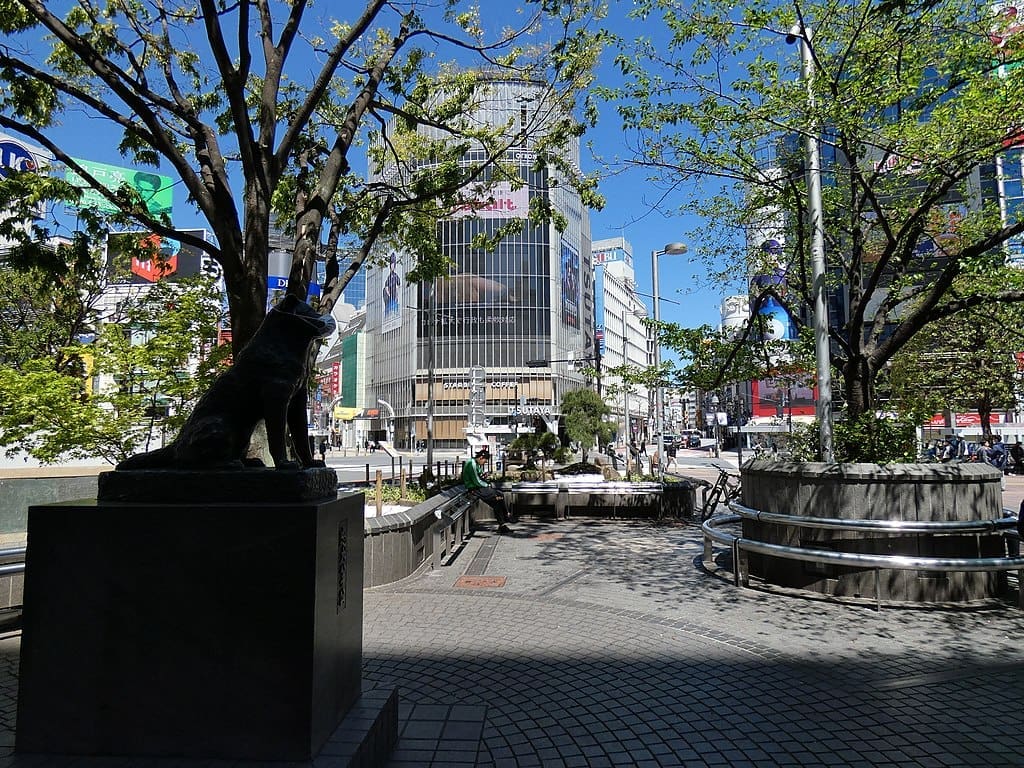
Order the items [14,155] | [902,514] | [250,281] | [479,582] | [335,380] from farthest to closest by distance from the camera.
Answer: [335,380] < [14,155] < [479,582] < [250,281] < [902,514]

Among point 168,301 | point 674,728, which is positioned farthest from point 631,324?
point 674,728

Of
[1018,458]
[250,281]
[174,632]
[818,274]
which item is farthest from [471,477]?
[1018,458]

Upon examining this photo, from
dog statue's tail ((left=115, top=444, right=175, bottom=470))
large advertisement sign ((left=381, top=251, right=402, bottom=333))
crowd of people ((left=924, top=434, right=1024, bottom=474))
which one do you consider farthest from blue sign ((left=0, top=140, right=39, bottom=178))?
crowd of people ((left=924, top=434, right=1024, bottom=474))

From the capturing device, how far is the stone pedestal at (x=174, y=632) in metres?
2.81

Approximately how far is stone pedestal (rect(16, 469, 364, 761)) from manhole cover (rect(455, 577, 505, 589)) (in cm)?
504

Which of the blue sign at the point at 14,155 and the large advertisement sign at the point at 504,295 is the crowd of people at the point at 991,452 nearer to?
the large advertisement sign at the point at 504,295

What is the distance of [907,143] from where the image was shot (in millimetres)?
7039

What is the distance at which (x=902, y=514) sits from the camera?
6.77 metres

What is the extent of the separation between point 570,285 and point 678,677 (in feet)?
244

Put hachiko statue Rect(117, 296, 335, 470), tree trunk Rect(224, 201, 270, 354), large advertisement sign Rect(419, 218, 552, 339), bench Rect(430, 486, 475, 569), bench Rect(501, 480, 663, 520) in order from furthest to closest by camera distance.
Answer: large advertisement sign Rect(419, 218, 552, 339) → bench Rect(501, 480, 663, 520) → bench Rect(430, 486, 475, 569) → tree trunk Rect(224, 201, 270, 354) → hachiko statue Rect(117, 296, 335, 470)

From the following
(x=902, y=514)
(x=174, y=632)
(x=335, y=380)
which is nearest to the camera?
(x=174, y=632)

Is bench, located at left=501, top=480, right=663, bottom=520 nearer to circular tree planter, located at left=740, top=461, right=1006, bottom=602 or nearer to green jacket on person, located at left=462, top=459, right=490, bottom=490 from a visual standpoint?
green jacket on person, located at left=462, top=459, right=490, bottom=490

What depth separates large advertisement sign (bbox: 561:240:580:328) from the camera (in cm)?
7519

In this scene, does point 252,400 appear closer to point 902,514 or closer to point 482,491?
point 902,514
